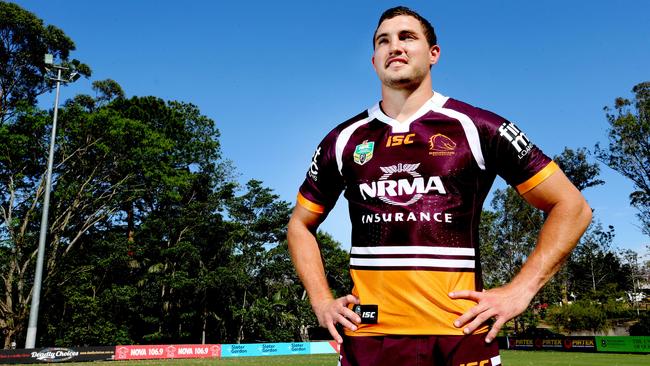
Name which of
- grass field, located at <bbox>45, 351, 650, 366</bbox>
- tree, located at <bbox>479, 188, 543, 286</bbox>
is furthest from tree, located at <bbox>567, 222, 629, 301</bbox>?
grass field, located at <bbox>45, 351, 650, 366</bbox>

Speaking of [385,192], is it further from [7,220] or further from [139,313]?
[139,313]

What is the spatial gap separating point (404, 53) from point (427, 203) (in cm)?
A: 83

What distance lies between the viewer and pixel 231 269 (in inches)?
1881

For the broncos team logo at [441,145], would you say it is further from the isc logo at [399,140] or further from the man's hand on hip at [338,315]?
the man's hand on hip at [338,315]

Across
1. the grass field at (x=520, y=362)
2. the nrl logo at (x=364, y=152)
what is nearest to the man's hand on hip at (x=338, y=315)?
the nrl logo at (x=364, y=152)

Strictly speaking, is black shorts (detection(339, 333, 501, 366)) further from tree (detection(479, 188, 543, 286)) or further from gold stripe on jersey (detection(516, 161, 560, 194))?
tree (detection(479, 188, 543, 286))

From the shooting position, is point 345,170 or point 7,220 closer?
point 345,170

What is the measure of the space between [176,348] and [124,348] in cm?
427

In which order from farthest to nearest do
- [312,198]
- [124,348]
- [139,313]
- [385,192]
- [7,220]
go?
[139,313]
[7,220]
[124,348]
[312,198]
[385,192]

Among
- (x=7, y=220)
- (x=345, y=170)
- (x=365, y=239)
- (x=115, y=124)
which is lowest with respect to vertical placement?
(x=365, y=239)

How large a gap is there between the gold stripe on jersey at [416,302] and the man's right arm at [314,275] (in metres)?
0.11

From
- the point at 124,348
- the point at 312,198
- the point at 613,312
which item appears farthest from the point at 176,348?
the point at 613,312

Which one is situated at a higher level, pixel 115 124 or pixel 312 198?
pixel 115 124

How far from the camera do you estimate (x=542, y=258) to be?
2510 mm
